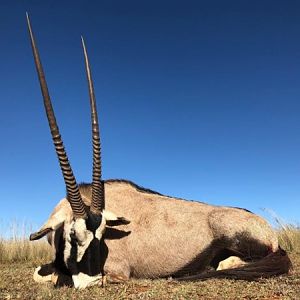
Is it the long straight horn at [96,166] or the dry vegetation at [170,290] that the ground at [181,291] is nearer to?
the dry vegetation at [170,290]

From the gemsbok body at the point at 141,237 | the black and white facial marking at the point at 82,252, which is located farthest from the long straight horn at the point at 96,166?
the black and white facial marking at the point at 82,252

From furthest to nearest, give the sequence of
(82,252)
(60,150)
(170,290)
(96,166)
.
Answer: (96,166) < (60,150) < (82,252) < (170,290)

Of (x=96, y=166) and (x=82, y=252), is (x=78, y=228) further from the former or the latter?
(x=96, y=166)

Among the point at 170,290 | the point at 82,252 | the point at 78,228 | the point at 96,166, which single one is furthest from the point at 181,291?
the point at 96,166

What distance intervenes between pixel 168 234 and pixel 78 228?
155 cm

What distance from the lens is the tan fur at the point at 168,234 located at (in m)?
6.77

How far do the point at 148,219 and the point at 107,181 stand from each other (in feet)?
3.81

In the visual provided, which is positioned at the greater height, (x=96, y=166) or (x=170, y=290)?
(x=96, y=166)

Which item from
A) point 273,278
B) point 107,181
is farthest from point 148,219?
point 273,278

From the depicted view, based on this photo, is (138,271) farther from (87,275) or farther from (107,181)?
(107,181)

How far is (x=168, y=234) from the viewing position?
6.95 m

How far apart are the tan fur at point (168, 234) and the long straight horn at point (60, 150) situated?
18.2 inches

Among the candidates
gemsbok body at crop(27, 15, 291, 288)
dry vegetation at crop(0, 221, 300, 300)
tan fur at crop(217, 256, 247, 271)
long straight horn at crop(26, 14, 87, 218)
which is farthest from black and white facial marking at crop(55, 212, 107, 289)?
tan fur at crop(217, 256, 247, 271)

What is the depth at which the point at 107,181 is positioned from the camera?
7.89 metres
